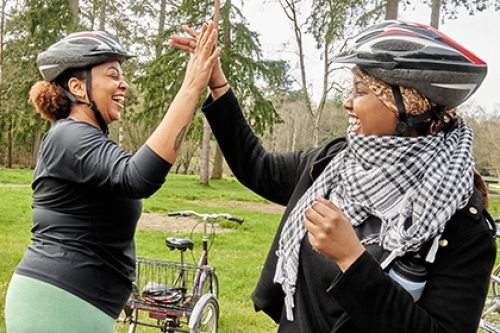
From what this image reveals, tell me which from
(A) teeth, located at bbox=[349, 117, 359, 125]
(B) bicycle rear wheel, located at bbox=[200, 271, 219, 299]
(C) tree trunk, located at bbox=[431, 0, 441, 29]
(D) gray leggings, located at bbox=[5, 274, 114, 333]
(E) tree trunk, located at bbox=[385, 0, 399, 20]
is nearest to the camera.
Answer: (A) teeth, located at bbox=[349, 117, 359, 125]

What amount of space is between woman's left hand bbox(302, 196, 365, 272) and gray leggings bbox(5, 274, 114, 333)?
1.22 m

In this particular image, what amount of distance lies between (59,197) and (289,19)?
22027 mm

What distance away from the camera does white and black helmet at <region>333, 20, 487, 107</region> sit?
1.51 meters

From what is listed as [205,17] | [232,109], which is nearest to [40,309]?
[232,109]

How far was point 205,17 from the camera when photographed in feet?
67.8

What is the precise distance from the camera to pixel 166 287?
4.51 metres

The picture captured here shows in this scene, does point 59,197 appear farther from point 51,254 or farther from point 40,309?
point 40,309

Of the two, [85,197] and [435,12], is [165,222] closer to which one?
[435,12]

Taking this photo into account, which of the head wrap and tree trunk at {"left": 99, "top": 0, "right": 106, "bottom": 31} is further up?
tree trunk at {"left": 99, "top": 0, "right": 106, "bottom": 31}

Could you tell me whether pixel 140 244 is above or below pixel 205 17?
below

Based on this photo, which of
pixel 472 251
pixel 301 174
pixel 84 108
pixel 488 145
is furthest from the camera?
pixel 488 145

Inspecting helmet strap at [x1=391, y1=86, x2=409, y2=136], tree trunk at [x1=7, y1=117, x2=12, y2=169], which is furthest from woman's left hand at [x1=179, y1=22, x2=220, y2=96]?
tree trunk at [x1=7, y1=117, x2=12, y2=169]

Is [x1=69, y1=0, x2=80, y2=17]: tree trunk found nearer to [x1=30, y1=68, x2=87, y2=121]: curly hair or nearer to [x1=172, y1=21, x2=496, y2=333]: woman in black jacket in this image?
[x1=30, y1=68, x2=87, y2=121]: curly hair

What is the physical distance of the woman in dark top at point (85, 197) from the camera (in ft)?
A: 6.21
